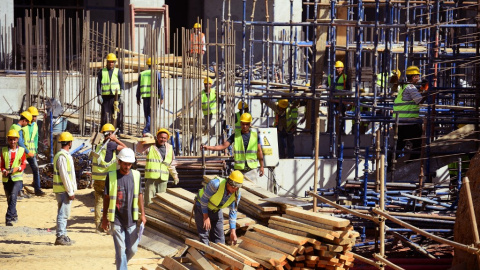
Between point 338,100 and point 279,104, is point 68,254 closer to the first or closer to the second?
point 338,100

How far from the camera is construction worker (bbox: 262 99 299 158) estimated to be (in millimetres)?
20922

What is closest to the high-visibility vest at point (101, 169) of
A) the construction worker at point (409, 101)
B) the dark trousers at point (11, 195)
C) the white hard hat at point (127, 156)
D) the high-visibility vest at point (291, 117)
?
the dark trousers at point (11, 195)

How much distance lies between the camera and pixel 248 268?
36.6ft

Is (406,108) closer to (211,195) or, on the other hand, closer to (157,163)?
(157,163)

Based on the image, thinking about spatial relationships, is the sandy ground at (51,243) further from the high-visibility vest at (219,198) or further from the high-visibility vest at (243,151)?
the high-visibility vest at (243,151)

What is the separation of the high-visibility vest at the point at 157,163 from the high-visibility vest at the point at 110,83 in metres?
5.05

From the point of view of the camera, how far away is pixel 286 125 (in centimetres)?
2116

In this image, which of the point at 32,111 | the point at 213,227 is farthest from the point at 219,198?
the point at 32,111

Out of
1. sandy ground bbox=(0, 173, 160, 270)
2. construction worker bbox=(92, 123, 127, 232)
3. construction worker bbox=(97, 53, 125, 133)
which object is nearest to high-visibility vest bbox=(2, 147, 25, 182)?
sandy ground bbox=(0, 173, 160, 270)

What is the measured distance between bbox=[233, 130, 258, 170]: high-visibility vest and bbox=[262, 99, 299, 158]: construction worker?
12.2 ft

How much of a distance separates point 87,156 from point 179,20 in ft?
57.6

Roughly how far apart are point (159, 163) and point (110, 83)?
5388 mm

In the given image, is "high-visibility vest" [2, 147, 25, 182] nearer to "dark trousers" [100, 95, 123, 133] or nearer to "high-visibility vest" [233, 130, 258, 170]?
"high-visibility vest" [233, 130, 258, 170]

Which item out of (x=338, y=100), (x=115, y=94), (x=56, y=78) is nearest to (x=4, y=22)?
(x=56, y=78)
